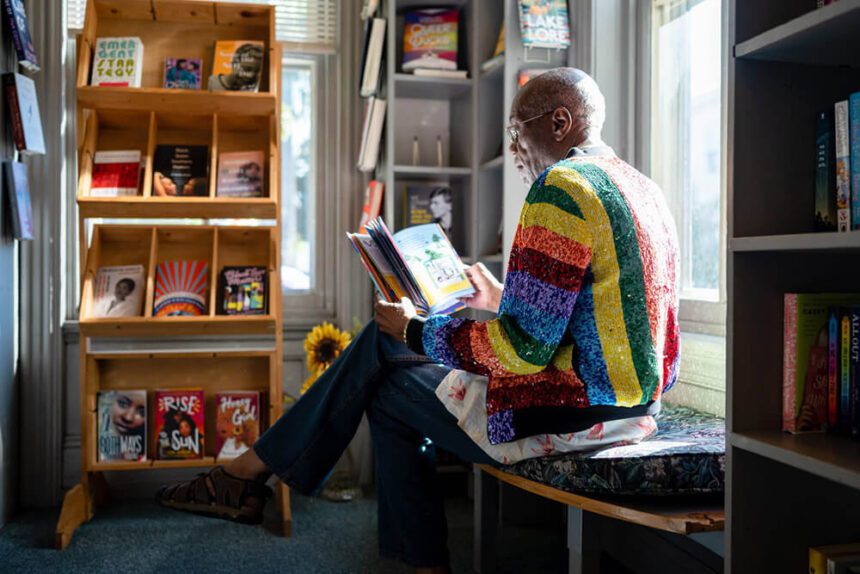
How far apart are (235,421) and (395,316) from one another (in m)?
1.19

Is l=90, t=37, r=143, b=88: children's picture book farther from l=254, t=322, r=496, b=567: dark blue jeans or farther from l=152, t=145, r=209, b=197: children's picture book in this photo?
l=254, t=322, r=496, b=567: dark blue jeans

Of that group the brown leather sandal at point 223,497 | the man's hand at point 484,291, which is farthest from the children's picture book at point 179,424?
the man's hand at point 484,291

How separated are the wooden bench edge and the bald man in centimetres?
12

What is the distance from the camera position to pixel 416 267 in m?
1.96

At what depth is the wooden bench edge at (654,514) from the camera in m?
1.44

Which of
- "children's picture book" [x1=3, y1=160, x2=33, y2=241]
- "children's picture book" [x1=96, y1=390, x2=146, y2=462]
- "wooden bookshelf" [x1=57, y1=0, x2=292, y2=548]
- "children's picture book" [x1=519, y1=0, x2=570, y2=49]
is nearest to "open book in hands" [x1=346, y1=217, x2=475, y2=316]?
"wooden bookshelf" [x1=57, y1=0, x2=292, y2=548]

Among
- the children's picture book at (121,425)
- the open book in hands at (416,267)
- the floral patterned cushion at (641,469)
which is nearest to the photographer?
the floral patterned cushion at (641,469)

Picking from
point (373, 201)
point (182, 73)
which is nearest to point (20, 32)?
point (182, 73)

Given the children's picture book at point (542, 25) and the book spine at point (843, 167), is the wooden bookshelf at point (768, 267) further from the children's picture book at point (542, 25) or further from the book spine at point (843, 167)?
the children's picture book at point (542, 25)

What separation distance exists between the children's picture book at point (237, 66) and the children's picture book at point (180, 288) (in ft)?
1.94

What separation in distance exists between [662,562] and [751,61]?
1.39m

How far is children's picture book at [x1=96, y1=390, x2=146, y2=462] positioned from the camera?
2.70 meters

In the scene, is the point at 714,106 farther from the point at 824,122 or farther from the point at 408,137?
the point at 408,137

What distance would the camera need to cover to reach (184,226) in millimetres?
2766
